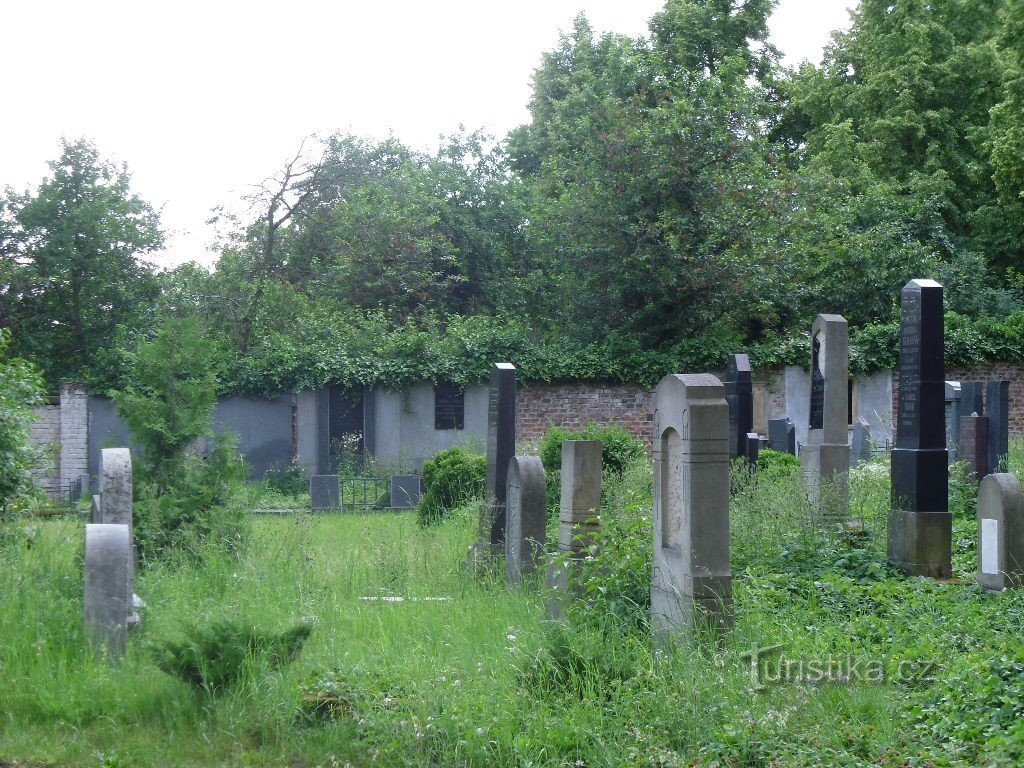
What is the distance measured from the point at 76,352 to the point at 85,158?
416cm

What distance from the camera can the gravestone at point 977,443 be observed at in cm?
1277

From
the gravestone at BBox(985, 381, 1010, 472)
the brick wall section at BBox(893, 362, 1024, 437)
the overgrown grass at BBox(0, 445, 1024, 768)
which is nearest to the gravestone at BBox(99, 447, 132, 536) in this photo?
the overgrown grass at BBox(0, 445, 1024, 768)

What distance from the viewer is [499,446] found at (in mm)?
10719

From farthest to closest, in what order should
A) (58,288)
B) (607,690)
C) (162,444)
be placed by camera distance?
(58,288)
(162,444)
(607,690)

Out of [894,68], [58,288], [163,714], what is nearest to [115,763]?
[163,714]

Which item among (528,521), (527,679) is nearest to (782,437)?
(528,521)

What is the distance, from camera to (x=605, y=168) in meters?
23.0

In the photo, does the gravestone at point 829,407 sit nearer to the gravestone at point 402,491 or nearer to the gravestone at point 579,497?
the gravestone at point 579,497

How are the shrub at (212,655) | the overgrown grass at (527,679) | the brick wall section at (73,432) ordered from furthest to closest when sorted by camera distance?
the brick wall section at (73,432)
the shrub at (212,655)
the overgrown grass at (527,679)

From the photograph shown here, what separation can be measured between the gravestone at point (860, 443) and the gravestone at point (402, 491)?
757 cm

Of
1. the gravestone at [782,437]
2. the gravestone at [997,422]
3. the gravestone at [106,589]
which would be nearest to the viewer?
the gravestone at [106,589]

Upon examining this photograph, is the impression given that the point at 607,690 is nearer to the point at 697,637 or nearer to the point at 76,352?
the point at 697,637

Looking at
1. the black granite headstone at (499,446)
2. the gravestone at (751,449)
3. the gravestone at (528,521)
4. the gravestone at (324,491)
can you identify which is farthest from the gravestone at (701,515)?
the gravestone at (324,491)

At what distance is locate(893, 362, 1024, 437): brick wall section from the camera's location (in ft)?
77.2
